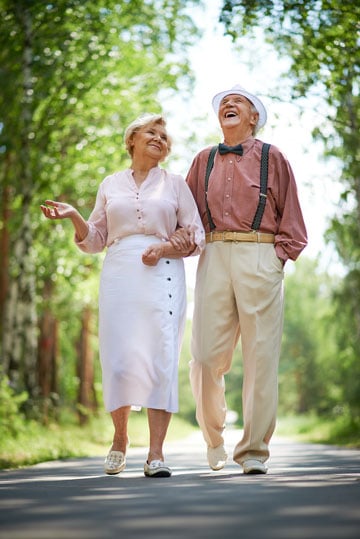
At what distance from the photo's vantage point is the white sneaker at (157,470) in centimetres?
670

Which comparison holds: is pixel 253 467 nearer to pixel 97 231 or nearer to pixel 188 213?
pixel 188 213

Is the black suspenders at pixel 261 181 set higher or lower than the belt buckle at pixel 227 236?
higher

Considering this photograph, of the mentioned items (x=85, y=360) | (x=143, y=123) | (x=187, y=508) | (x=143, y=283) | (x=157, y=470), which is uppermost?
(x=85, y=360)

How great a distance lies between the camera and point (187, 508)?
4527mm

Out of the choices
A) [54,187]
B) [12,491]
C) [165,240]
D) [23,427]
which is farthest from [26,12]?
[12,491]

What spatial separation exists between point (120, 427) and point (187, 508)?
255cm

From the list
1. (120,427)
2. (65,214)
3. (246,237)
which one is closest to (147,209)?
(65,214)

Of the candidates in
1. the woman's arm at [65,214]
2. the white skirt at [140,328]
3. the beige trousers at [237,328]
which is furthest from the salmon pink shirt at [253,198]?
the woman's arm at [65,214]

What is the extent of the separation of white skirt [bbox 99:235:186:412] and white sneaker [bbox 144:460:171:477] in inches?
15.5

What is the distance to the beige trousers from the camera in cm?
715

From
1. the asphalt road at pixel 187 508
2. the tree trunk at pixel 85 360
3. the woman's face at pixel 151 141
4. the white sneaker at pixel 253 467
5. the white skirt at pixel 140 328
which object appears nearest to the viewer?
the asphalt road at pixel 187 508

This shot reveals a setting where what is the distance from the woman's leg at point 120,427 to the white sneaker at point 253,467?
86cm

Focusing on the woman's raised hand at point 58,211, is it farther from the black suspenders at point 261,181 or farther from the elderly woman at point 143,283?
the black suspenders at point 261,181

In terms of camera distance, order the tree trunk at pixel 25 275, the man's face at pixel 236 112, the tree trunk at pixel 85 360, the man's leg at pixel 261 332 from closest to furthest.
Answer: the man's leg at pixel 261 332 < the man's face at pixel 236 112 < the tree trunk at pixel 25 275 < the tree trunk at pixel 85 360
